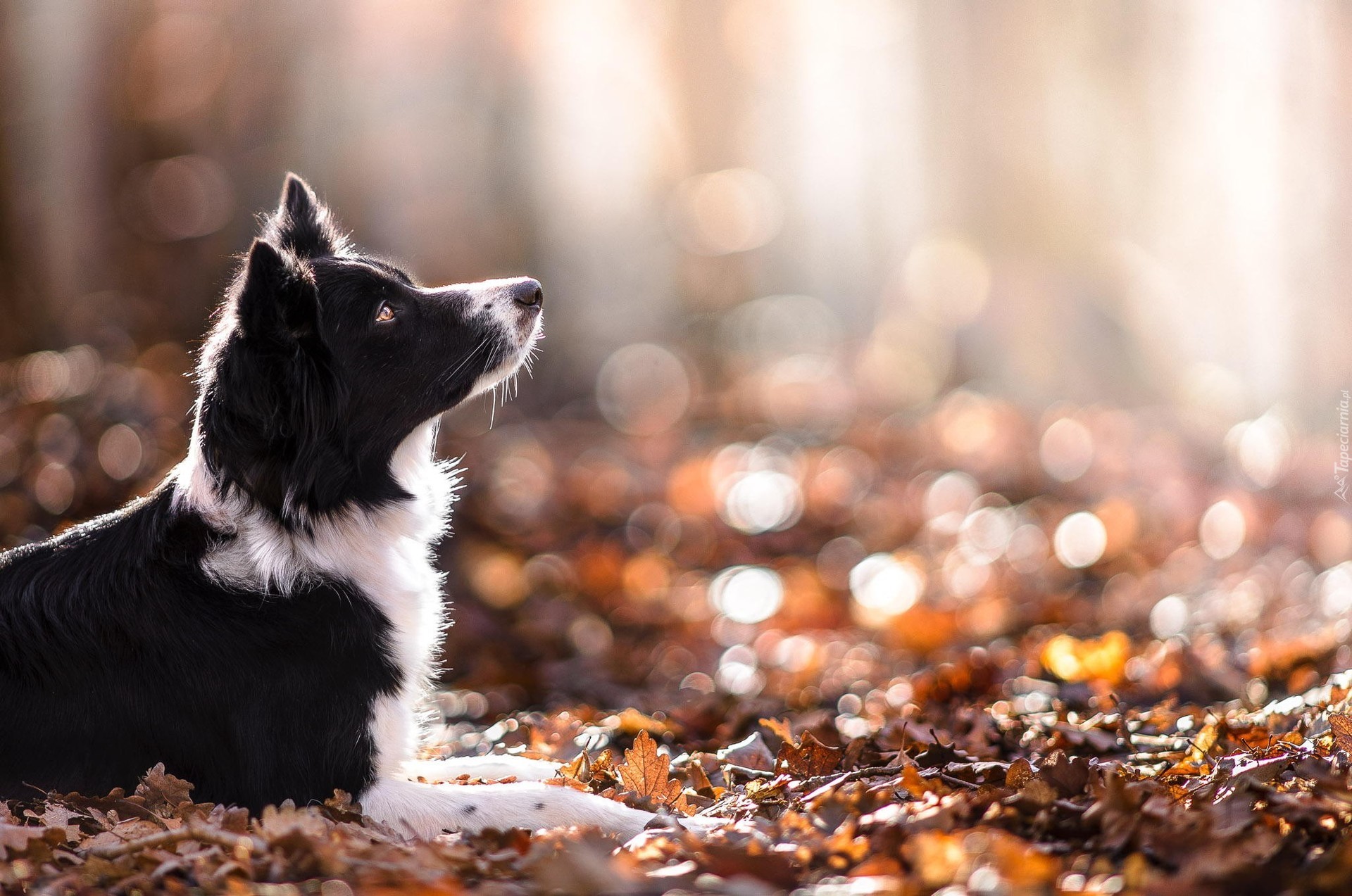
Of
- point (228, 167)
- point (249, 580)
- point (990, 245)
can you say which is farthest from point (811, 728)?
point (990, 245)

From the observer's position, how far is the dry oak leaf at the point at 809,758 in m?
3.17

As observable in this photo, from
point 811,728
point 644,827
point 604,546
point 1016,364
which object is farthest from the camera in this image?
point 1016,364

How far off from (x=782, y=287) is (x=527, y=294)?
853 inches

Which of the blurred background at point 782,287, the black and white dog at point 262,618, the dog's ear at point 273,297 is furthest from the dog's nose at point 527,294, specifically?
the blurred background at point 782,287

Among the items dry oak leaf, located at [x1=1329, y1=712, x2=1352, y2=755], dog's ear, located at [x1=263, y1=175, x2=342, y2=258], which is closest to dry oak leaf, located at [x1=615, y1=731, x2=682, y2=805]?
dry oak leaf, located at [x1=1329, y1=712, x2=1352, y2=755]

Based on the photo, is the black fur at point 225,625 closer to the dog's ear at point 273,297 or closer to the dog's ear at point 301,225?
the dog's ear at point 273,297

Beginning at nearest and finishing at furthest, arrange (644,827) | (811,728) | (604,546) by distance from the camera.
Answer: (644,827), (811,728), (604,546)

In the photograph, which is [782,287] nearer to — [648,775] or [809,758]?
[809,758]

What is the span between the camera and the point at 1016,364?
57.0 feet

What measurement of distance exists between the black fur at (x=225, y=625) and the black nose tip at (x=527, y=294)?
676mm

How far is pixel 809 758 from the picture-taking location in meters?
3.20

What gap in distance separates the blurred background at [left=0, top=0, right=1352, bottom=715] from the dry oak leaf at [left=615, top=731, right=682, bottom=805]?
1.47 metres

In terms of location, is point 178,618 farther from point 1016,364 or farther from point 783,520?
point 1016,364

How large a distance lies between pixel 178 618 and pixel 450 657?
262cm
